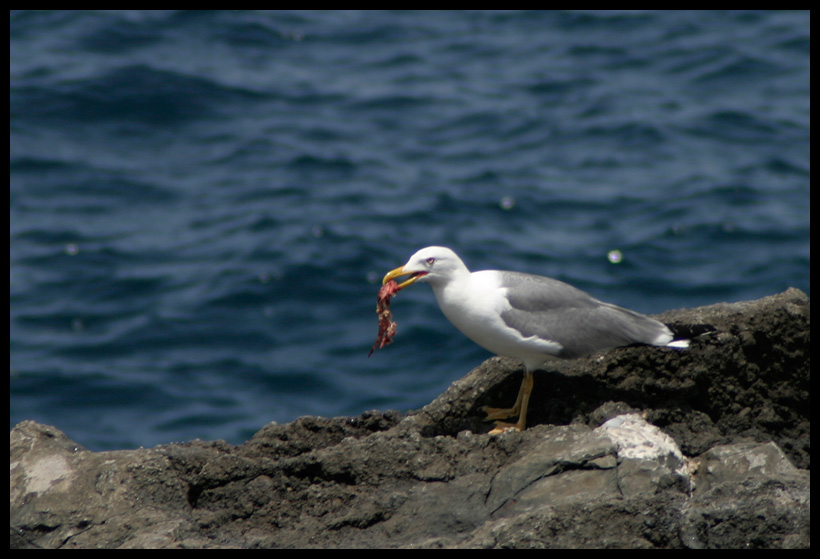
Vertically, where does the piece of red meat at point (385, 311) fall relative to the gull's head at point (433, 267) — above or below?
below

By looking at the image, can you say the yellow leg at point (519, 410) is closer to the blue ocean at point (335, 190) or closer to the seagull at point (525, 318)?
the seagull at point (525, 318)

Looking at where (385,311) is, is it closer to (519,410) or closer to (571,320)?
(519,410)

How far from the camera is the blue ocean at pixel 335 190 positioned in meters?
12.1

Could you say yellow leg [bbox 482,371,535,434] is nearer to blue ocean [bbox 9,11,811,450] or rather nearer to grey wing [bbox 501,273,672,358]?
grey wing [bbox 501,273,672,358]

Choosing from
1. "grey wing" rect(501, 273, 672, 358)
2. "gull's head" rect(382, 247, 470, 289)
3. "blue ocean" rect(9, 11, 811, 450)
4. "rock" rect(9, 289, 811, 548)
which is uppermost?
"gull's head" rect(382, 247, 470, 289)

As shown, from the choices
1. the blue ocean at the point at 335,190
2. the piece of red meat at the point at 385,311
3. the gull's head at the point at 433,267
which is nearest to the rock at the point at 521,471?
the piece of red meat at the point at 385,311

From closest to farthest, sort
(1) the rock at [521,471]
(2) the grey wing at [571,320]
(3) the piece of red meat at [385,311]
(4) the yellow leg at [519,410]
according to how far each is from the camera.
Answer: (1) the rock at [521,471] → (4) the yellow leg at [519,410] → (2) the grey wing at [571,320] → (3) the piece of red meat at [385,311]

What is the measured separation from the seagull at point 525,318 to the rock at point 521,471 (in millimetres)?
158

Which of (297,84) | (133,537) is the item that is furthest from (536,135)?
(133,537)

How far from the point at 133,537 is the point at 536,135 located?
13.1m

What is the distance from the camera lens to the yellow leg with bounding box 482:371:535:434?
621 centimetres

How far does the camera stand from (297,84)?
18.3m

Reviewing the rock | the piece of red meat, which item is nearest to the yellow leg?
the rock

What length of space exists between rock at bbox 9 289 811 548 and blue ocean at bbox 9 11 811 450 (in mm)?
5259
